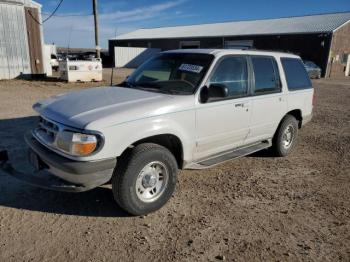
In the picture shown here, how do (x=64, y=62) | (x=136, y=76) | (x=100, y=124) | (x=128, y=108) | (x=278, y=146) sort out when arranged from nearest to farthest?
(x=100, y=124) → (x=128, y=108) → (x=136, y=76) → (x=278, y=146) → (x=64, y=62)

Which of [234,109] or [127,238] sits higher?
[234,109]

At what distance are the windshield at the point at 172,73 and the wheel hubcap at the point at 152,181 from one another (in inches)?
39.8

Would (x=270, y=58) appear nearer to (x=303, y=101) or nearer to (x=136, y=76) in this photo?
(x=303, y=101)

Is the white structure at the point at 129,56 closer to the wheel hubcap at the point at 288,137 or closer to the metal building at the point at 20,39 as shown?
the metal building at the point at 20,39

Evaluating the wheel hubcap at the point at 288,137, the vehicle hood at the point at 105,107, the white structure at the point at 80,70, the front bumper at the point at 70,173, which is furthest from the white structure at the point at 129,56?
the front bumper at the point at 70,173

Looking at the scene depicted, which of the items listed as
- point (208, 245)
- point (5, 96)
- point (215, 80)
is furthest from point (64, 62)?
point (208, 245)

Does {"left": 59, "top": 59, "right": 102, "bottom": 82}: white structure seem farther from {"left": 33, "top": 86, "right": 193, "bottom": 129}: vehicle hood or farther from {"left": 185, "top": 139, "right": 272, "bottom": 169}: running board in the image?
{"left": 185, "top": 139, "right": 272, "bottom": 169}: running board

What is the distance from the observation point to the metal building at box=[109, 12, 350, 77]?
30188 millimetres

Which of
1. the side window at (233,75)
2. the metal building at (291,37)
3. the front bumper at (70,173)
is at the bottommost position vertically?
the front bumper at (70,173)

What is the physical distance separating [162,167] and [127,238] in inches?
35.5

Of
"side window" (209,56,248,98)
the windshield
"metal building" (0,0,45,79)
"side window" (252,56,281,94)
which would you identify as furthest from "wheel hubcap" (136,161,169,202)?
"metal building" (0,0,45,79)

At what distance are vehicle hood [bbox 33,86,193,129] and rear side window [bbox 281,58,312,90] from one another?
267cm

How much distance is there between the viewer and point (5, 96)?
38.3 ft

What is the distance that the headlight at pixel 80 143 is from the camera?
3.18 m
